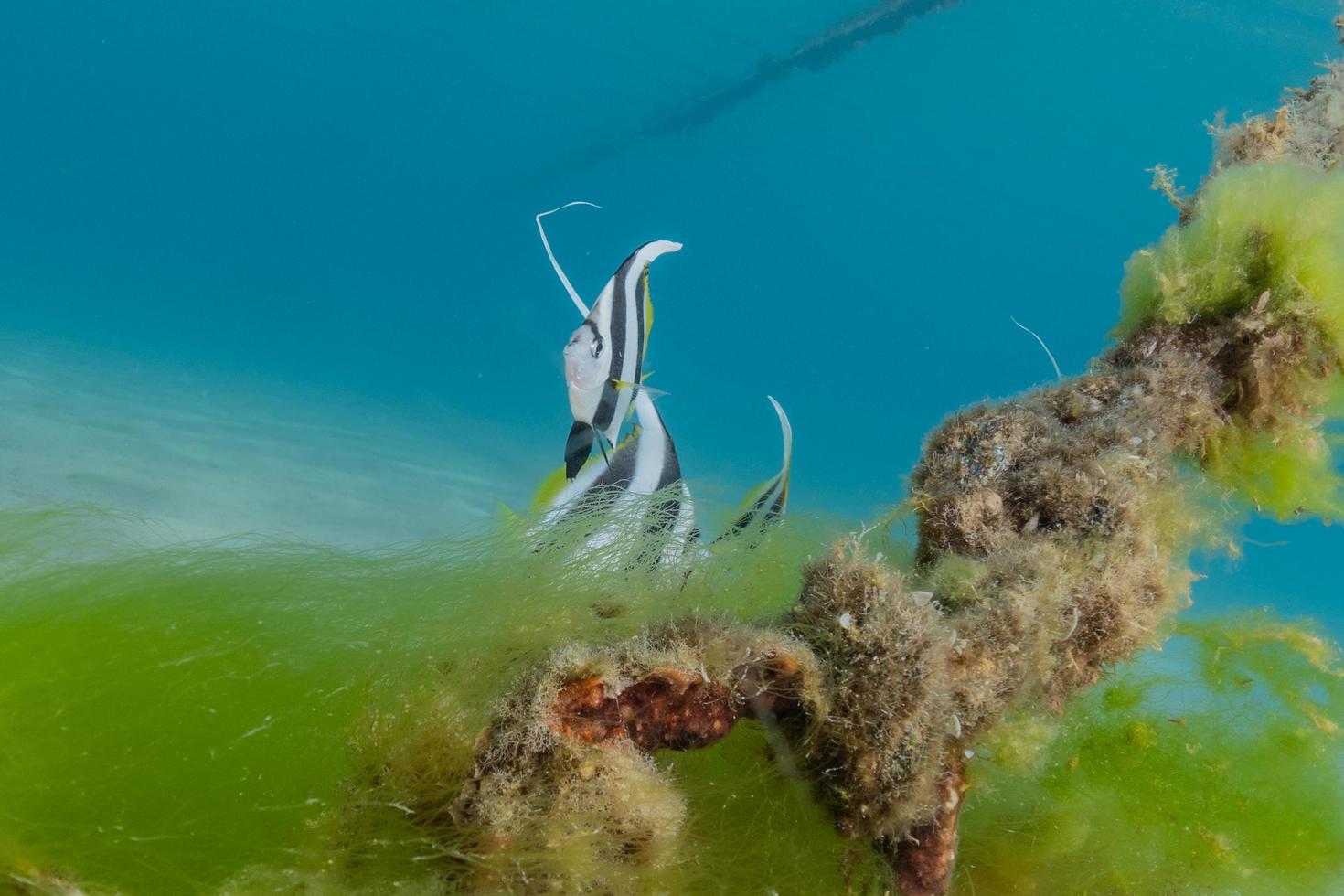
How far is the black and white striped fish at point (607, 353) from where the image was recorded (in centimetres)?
411

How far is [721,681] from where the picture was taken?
5.68 ft

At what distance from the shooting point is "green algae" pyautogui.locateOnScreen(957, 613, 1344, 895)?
2.60 metres

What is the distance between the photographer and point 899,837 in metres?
1.87

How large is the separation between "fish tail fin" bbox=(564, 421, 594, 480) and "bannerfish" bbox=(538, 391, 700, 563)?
0.09 meters

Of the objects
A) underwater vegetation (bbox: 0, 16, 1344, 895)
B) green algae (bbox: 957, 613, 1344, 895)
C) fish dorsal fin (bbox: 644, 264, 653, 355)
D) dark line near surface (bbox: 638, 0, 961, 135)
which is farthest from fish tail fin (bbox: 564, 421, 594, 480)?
dark line near surface (bbox: 638, 0, 961, 135)

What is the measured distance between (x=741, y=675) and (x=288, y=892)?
109 centimetres

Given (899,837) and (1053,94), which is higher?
(1053,94)

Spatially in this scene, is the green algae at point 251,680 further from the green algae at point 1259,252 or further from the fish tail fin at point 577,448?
the green algae at point 1259,252

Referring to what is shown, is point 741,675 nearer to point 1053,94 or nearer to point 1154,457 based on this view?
point 1154,457

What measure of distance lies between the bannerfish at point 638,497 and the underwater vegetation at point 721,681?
2.6 inches

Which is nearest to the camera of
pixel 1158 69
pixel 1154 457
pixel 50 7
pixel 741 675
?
pixel 741 675

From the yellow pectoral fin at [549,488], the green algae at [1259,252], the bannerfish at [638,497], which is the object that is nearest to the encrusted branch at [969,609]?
the green algae at [1259,252]

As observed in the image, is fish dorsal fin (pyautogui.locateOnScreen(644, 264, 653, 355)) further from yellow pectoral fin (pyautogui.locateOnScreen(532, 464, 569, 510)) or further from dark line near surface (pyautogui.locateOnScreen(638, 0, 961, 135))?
dark line near surface (pyautogui.locateOnScreen(638, 0, 961, 135))

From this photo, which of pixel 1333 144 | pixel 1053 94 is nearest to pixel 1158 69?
pixel 1053 94
